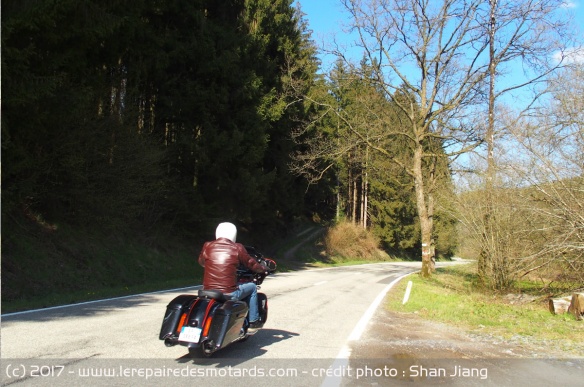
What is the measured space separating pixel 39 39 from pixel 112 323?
8401 millimetres

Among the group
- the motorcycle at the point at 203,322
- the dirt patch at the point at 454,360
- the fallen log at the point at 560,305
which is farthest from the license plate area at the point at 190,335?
the fallen log at the point at 560,305

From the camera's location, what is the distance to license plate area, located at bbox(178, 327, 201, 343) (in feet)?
17.1

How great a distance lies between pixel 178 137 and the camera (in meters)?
22.5

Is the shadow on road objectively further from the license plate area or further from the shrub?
the shrub

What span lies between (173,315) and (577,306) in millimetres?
9710

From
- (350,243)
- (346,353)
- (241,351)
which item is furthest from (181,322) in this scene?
(350,243)

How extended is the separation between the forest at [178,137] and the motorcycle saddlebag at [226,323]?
8.33 m

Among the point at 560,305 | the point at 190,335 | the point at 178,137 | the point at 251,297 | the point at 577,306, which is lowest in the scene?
the point at 560,305

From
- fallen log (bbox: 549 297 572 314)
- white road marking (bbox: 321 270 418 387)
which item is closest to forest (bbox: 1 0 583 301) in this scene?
fallen log (bbox: 549 297 572 314)

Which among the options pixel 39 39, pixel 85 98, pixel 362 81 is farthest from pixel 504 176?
pixel 39 39

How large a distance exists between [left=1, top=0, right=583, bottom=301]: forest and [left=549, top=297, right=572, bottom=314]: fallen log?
1138 millimetres

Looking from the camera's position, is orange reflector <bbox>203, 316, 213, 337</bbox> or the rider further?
the rider

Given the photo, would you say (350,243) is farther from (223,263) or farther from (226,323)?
(226,323)

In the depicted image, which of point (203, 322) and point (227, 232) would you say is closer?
point (203, 322)
